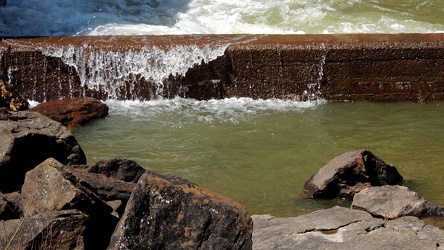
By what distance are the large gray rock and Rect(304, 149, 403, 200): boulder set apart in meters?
0.76

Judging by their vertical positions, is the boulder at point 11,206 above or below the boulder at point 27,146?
below

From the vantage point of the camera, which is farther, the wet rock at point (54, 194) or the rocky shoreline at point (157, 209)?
the wet rock at point (54, 194)

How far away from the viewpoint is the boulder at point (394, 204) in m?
5.27

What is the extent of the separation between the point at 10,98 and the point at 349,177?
435 cm

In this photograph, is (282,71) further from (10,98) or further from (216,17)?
(216,17)

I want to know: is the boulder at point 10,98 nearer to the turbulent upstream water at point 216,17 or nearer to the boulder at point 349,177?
the turbulent upstream water at point 216,17

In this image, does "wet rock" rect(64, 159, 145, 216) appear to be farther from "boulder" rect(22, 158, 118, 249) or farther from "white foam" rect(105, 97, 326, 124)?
"white foam" rect(105, 97, 326, 124)

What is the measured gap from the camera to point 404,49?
9.09 meters

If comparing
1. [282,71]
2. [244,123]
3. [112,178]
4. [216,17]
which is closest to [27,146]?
[112,178]

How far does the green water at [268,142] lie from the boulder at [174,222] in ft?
6.42

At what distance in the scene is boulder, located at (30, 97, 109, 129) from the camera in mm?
8344

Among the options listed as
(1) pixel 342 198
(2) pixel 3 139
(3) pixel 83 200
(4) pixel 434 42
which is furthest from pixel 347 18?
(3) pixel 83 200

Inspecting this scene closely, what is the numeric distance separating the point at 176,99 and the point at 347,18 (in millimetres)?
4187

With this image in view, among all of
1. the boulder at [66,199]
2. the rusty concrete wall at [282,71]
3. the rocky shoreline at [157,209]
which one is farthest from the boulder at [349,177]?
the rusty concrete wall at [282,71]
